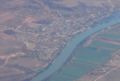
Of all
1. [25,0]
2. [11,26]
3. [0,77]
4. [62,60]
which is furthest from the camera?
[25,0]

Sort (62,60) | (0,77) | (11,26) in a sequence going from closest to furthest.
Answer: (0,77) → (62,60) → (11,26)

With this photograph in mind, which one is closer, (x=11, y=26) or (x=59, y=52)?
(x=59, y=52)

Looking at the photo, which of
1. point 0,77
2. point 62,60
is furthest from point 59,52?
point 0,77

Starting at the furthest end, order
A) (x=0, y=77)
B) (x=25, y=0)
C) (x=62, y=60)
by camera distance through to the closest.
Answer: (x=25, y=0) → (x=62, y=60) → (x=0, y=77)

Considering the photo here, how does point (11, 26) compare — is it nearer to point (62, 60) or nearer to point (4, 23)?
point (4, 23)

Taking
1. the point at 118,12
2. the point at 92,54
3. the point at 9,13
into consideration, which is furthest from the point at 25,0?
the point at 92,54

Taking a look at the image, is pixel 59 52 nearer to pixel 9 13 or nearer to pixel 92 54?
pixel 92 54
